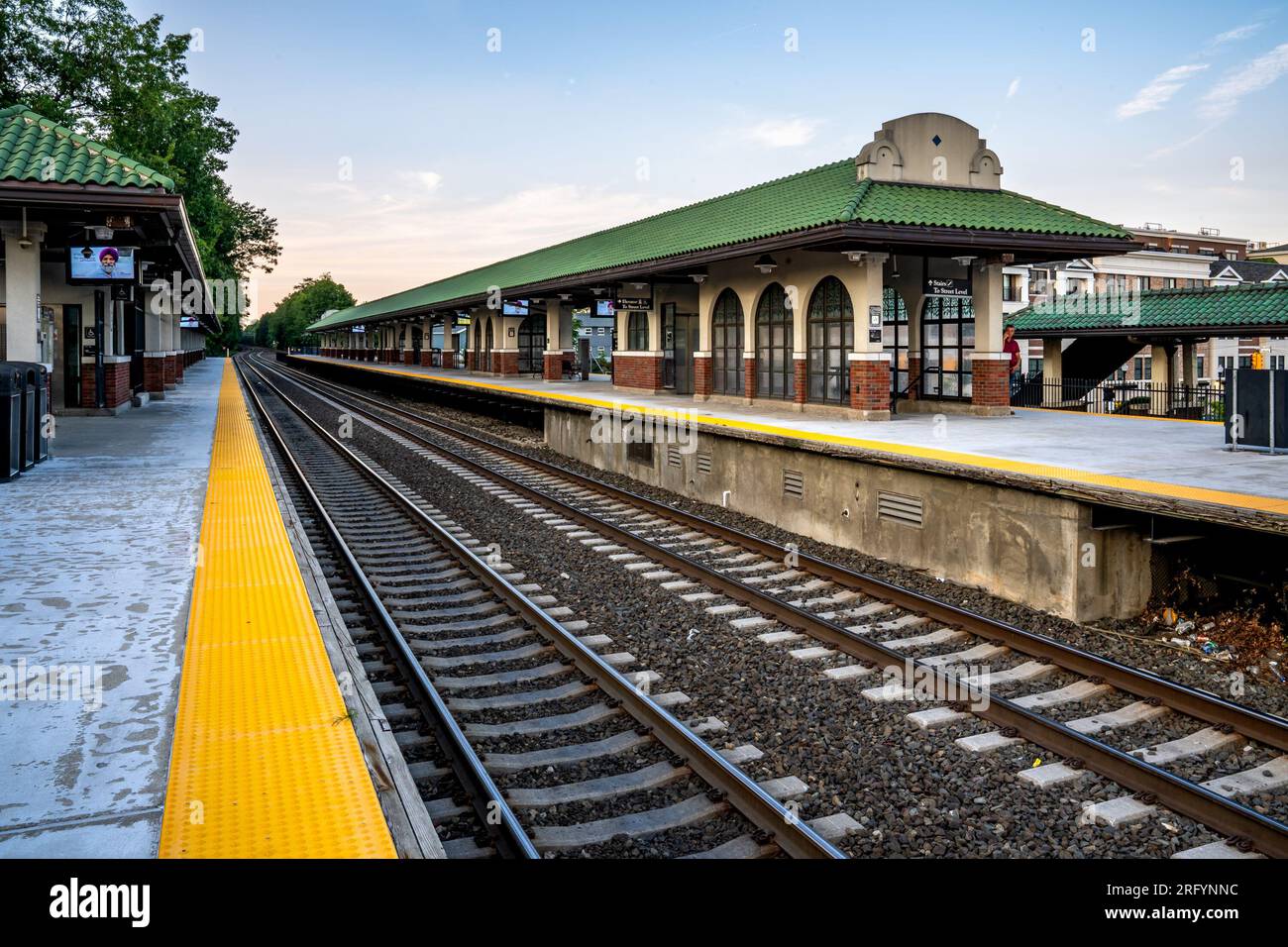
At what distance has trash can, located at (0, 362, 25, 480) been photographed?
1185cm

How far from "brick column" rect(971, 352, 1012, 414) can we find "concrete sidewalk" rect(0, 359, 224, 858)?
13558 millimetres

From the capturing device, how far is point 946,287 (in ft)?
53.7

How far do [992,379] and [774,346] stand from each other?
4470 millimetres

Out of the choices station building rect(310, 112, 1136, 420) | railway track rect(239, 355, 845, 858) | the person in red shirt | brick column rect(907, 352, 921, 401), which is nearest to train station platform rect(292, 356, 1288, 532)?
station building rect(310, 112, 1136, 420)

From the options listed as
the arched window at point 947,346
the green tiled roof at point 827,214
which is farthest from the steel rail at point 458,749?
the arched window at point 947,346

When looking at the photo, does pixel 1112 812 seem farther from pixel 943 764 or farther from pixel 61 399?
pixel 61 399

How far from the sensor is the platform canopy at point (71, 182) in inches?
534

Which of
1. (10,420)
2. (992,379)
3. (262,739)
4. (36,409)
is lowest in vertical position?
(262,739)

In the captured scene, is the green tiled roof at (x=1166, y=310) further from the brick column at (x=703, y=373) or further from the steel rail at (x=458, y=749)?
the steel rail at (x=458, y=749)

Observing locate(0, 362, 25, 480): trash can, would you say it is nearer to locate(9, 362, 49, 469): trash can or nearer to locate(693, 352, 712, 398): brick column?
locate(9, 362, 49, 469): trash can

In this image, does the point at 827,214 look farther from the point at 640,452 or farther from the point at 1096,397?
the point at 1096,397

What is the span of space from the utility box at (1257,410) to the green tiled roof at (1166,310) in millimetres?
12190

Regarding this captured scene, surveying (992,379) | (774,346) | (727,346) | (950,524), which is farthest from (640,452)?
(950,524)
